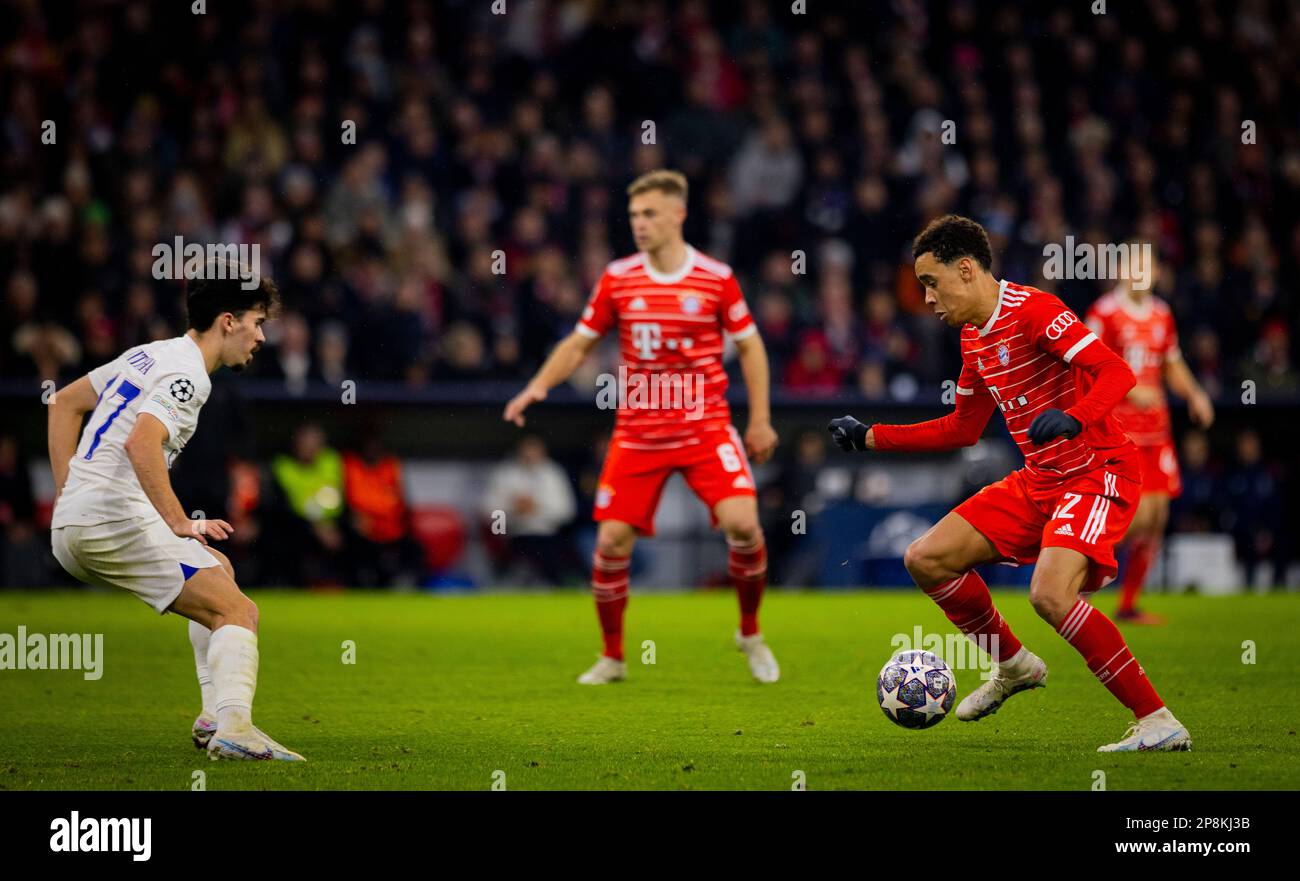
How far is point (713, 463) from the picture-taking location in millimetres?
9125

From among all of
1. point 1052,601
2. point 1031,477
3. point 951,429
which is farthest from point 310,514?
point 1052,601

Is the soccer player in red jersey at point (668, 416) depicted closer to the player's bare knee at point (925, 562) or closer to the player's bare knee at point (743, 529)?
the player's bare knee at point (743, 529)

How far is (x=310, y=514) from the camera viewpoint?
15203 mm

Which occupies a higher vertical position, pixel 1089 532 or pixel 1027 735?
pixel 1089 532

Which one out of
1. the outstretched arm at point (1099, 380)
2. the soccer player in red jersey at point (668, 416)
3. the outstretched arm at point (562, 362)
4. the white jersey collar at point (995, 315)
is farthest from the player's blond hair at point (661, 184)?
the outstretched arm at point (1099, 380)

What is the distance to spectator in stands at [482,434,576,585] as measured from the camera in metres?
15.7

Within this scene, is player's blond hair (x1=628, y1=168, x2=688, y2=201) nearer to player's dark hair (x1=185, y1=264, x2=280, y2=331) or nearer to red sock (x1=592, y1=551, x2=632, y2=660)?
red sock (x1=592, y1=551, x2=632, y2=660)

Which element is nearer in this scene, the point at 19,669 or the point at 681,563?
the point at 19,669

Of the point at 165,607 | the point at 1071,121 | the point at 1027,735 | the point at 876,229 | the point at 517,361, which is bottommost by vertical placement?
the point at 1027,735

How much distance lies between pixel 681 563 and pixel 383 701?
322 inches

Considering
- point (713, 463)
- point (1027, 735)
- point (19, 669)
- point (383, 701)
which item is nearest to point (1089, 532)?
point (1027, 735)
